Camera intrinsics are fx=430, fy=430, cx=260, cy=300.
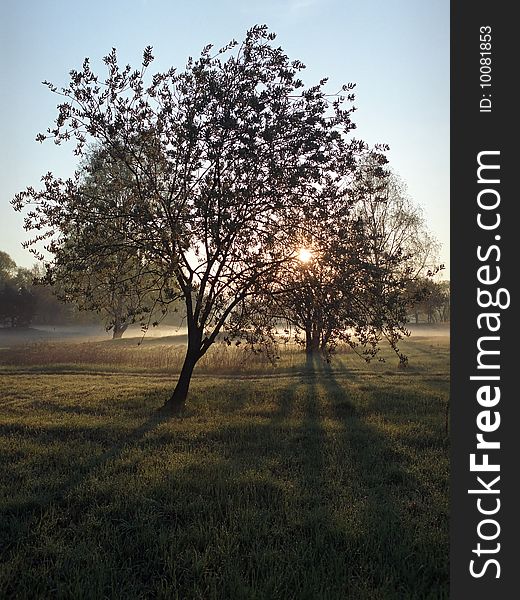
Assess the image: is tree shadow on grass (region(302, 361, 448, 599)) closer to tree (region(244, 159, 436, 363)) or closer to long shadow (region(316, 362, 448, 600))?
long shadow (region(316, 362, 448, 600))

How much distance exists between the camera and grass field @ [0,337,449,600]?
455 centimetres

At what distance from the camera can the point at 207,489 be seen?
6.79 meters

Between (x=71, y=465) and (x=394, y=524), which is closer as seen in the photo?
(x=394, y=524)

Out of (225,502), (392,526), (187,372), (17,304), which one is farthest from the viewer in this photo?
(17,304)

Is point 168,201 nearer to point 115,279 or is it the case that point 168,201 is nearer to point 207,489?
point 115,279

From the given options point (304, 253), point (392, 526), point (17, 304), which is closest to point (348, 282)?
point (304, 253)

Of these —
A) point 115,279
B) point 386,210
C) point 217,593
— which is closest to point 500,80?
point 217,593

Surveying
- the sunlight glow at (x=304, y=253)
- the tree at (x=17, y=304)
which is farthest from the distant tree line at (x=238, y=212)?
the tree at (x=17, y=304)

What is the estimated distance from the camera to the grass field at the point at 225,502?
14.9 ft

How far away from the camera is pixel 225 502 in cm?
632

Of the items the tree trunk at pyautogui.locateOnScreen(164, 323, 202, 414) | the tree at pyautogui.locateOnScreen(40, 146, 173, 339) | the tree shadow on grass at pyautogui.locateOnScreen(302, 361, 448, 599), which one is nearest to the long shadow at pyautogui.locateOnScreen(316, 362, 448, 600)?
the tree shadow on grass at pyautogui.locateOnScreen(302, 361, 448, 599)

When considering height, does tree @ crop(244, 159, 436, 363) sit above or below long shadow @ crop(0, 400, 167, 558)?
above

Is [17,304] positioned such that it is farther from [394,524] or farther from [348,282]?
[394,524]

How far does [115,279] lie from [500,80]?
11577 millimetres
